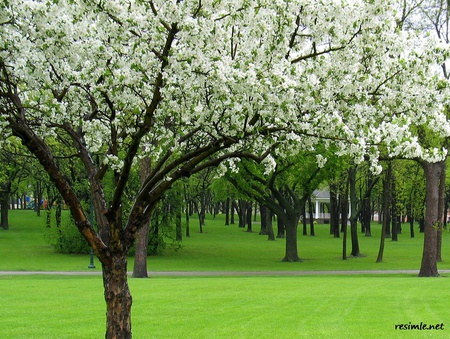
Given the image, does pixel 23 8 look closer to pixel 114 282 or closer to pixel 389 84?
pixel 114 282

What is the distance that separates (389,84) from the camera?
25.1ft

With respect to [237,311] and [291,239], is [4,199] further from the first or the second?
[237,311]

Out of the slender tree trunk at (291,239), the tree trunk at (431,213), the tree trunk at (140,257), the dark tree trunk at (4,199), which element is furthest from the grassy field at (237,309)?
the dark tree trunk at (4,199)

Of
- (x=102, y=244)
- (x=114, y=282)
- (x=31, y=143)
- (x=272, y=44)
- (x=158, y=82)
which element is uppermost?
(x=272, y=44)

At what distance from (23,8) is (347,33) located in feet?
12.5

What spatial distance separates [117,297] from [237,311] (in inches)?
257

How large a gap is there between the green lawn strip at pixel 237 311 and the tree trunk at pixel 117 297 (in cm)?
335

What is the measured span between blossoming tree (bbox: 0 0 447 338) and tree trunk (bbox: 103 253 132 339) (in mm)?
14

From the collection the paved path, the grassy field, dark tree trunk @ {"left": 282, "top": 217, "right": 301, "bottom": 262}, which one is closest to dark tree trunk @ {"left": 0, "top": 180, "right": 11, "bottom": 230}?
the paved path

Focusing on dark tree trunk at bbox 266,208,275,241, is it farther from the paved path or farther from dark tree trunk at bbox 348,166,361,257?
the paved path

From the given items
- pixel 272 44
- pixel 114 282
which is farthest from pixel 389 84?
pixel 114 282

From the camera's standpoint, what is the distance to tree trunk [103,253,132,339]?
7.82 meters

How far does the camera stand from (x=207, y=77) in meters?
6.67

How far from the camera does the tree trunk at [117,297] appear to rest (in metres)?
7.82
